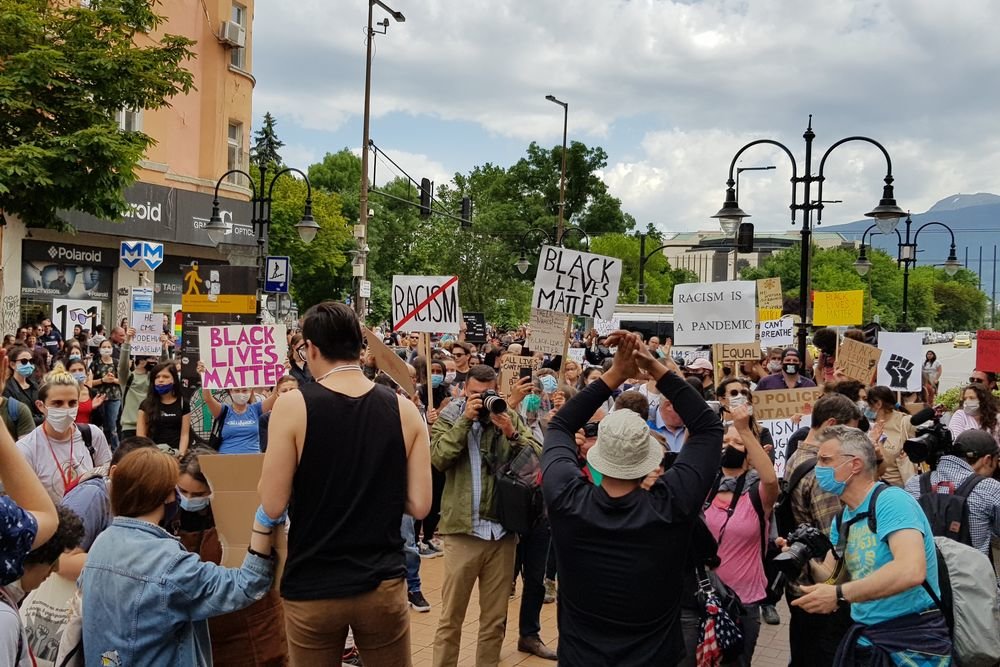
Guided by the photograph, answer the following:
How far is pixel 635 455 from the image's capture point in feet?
11.2

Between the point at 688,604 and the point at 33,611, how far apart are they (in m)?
2.85

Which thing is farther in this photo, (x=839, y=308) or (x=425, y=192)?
(x=425, y=192)

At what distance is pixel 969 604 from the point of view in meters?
4.18

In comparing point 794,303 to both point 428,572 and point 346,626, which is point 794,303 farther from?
point 346,626

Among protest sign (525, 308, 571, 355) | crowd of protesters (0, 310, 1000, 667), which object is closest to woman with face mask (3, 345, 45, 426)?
protest sign (525, 308, 571, 355)

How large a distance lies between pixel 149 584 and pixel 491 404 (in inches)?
94.0

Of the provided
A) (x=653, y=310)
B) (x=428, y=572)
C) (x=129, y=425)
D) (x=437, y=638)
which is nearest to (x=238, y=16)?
(x=653, y=310)

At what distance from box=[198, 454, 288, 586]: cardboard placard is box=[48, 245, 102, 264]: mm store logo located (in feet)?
83.2

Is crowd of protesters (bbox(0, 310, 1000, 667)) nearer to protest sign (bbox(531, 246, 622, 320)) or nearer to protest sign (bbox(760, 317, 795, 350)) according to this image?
protest sign (bbox(531, 246, 622, 320))

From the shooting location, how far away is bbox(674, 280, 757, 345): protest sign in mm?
9406

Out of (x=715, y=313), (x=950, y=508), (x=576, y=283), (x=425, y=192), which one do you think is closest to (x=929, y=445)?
(x=950, y=508)

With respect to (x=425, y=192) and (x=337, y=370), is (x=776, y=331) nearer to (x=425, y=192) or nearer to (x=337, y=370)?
(x=337, y=370)

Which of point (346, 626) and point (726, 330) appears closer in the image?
point (346, 626)

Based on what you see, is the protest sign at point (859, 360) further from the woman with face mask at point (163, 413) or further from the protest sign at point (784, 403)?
the woman with face mask at point (163, 413)
